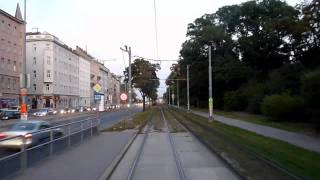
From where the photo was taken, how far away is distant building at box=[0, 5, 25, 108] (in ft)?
268

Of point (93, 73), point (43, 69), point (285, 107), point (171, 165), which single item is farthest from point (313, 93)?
point (93, 73)

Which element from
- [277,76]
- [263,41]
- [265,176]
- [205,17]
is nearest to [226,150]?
[265,176]

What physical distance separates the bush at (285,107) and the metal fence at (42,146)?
16.8 metres

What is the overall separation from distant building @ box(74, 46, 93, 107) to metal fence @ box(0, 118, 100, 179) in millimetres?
121062

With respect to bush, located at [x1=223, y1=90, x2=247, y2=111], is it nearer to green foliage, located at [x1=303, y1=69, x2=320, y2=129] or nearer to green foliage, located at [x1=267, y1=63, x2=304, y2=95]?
green foliage, located at [x1=267, y1=63, x2=304, y2=95]

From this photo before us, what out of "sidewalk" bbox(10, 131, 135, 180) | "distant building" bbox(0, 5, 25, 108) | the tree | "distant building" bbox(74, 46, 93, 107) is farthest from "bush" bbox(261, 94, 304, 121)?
"distant building" bbox(74, 46, 93, 107)

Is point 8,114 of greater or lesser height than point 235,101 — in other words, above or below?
below

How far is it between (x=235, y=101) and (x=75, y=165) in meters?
60.8

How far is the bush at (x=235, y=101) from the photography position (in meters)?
73.9

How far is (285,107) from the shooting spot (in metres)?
39.1

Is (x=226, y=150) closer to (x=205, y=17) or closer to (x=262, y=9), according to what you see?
(x=262, y=9)

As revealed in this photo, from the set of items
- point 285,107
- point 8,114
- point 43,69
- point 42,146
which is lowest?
point 42,146

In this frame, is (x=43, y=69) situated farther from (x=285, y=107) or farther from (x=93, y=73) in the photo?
(x=285, y=107)

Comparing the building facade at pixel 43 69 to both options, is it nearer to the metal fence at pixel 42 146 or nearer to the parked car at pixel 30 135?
the metal fence at pixel 42 146
